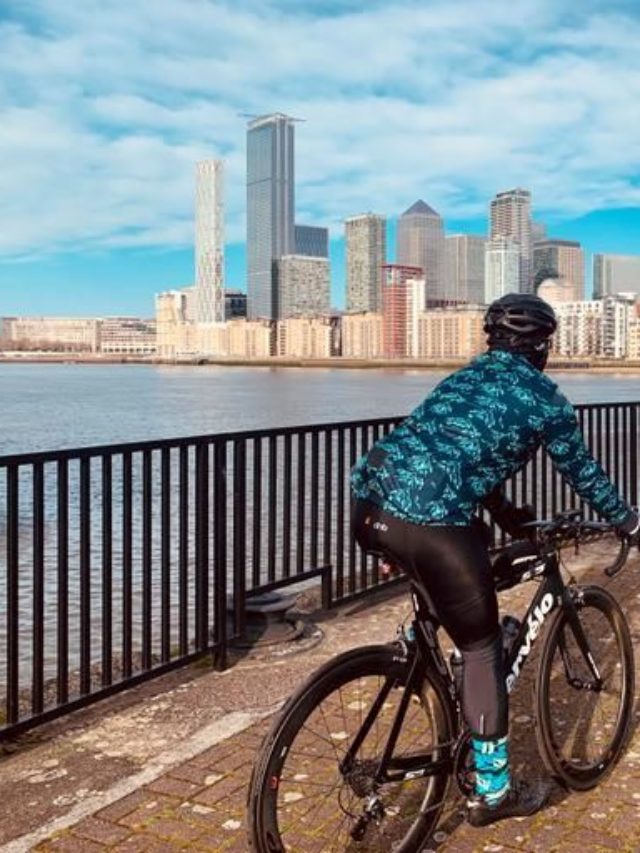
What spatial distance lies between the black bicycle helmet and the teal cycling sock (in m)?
1.26

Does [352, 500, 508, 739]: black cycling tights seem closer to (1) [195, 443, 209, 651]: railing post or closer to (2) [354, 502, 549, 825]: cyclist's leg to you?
(2) [354, 502, 549, 825]: cyclist's leg

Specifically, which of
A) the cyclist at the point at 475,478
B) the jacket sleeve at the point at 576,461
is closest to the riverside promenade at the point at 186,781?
the cyclist at the point at 475,478

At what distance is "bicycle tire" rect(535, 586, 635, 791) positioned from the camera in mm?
3576

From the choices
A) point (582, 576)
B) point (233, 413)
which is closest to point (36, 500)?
point (582, 576)

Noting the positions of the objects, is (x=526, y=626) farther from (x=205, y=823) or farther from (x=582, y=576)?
(x=582, y=576)

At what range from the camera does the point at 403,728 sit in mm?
3033

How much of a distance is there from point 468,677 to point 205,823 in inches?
41.0

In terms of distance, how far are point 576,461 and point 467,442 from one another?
0.41 meters

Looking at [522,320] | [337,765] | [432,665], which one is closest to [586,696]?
[432,665]

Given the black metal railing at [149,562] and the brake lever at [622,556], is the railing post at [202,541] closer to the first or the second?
the black metal railing at [149,562]

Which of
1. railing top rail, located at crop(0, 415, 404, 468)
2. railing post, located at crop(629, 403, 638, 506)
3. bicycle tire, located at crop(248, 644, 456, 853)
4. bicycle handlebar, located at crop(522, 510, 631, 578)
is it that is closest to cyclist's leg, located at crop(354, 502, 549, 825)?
bicycle tire, located at crop(248, 644, 456, 853)

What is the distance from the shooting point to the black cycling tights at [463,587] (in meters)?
2.97

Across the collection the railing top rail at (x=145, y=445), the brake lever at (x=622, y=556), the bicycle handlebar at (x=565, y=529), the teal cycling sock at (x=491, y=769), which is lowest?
the teal cycling sock at (x=491, y=769)

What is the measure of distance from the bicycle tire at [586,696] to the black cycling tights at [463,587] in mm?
463
